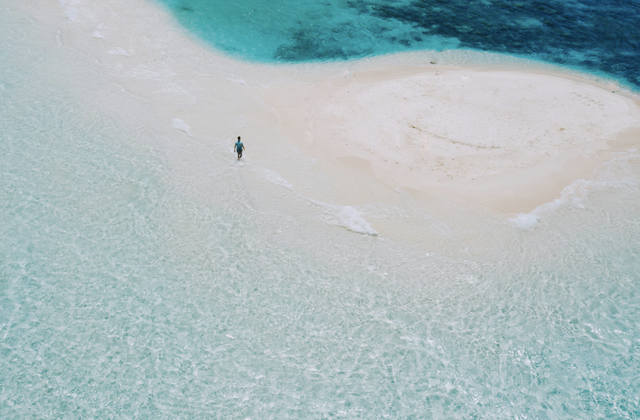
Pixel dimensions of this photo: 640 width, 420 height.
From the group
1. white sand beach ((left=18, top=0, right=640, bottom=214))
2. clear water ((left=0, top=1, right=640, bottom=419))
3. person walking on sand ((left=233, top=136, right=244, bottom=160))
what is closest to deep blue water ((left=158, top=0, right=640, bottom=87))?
white sand beach ((left=18, top=0, right=640, bottom=214))

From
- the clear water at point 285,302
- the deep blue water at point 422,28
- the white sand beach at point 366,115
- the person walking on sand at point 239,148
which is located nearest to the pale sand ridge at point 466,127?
the white sand beach at point 366,115

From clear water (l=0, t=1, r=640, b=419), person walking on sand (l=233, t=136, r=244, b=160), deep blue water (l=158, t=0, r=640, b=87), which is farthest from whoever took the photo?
deep blue water (l=158, t=0, r=640, b=87)

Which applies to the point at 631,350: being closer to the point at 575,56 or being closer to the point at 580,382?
the point at 580,382

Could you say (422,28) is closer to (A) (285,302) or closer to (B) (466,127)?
(B) (466,127)

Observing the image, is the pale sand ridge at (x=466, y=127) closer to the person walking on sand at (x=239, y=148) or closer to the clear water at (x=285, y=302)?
the clear water at (x=285, y=302)

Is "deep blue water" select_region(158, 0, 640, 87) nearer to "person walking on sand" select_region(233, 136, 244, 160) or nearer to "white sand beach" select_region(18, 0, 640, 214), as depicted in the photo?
"white sand beach" select_region(18, 0, 640, 214)
